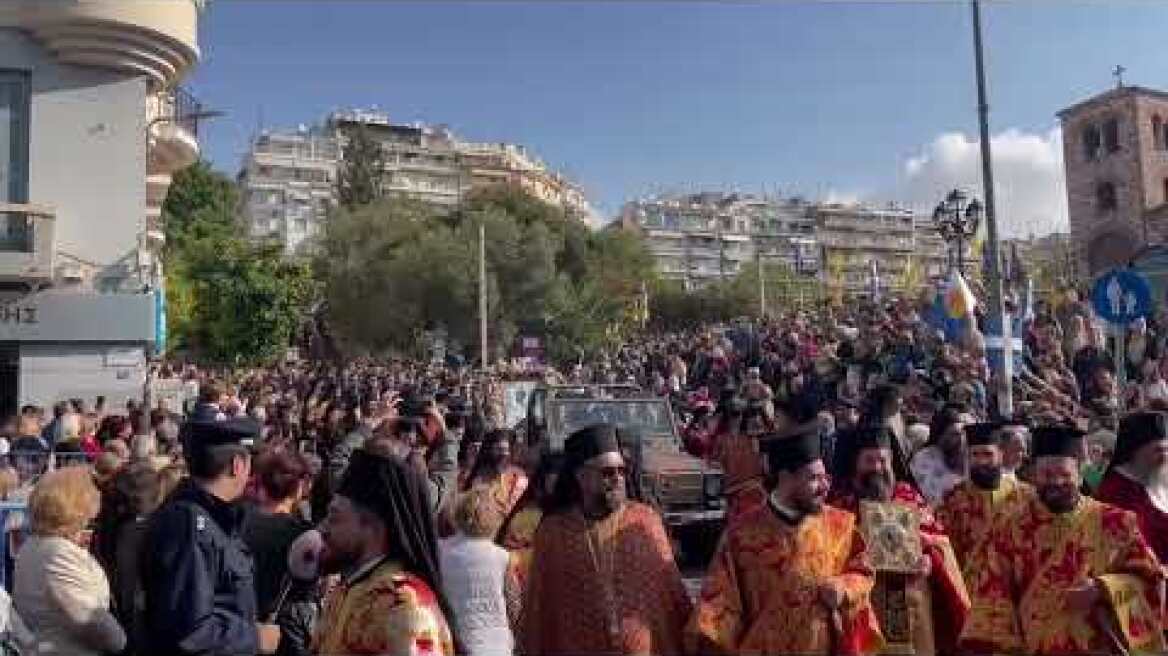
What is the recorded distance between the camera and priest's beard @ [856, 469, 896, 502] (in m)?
4.90

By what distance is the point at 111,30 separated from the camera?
62.1 ft

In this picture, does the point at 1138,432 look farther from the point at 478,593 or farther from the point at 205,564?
the point at 205,564

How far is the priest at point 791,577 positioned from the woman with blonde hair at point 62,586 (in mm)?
2380

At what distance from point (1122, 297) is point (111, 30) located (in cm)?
1644

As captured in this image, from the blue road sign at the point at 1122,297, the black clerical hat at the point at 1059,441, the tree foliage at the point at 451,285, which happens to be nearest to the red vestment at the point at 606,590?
the black clerical hat at the point at 1059,441

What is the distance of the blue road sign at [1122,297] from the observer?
11.7 metres

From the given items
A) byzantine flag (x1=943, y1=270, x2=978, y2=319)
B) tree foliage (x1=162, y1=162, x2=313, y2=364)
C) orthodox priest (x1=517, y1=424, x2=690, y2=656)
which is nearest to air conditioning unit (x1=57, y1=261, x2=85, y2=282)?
tree foliage (x1=162, y1=162, x2=313, y2=364)

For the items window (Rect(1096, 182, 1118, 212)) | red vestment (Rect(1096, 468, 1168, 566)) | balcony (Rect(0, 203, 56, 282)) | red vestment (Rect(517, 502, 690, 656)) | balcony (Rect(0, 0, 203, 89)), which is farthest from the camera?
window (Rect(1096, 182, 1118, 212))

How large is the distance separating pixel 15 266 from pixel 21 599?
1549cm

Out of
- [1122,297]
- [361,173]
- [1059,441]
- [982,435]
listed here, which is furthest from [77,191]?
[361,173]

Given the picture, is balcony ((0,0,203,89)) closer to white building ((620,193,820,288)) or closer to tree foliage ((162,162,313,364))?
tree foliage ((162,162,313,364))

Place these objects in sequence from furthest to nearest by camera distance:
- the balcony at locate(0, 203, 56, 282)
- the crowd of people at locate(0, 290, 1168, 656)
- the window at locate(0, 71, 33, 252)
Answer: the window at locate(0, 71, 33, 252) → the balcony at locate(0, 203, 56, 282) → the crowd of people at locate(0, 290, 1168, 656)

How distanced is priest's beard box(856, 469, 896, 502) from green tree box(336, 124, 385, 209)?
228ft

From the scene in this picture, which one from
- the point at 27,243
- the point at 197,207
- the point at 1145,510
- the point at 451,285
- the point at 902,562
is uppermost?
the point at 197,207
